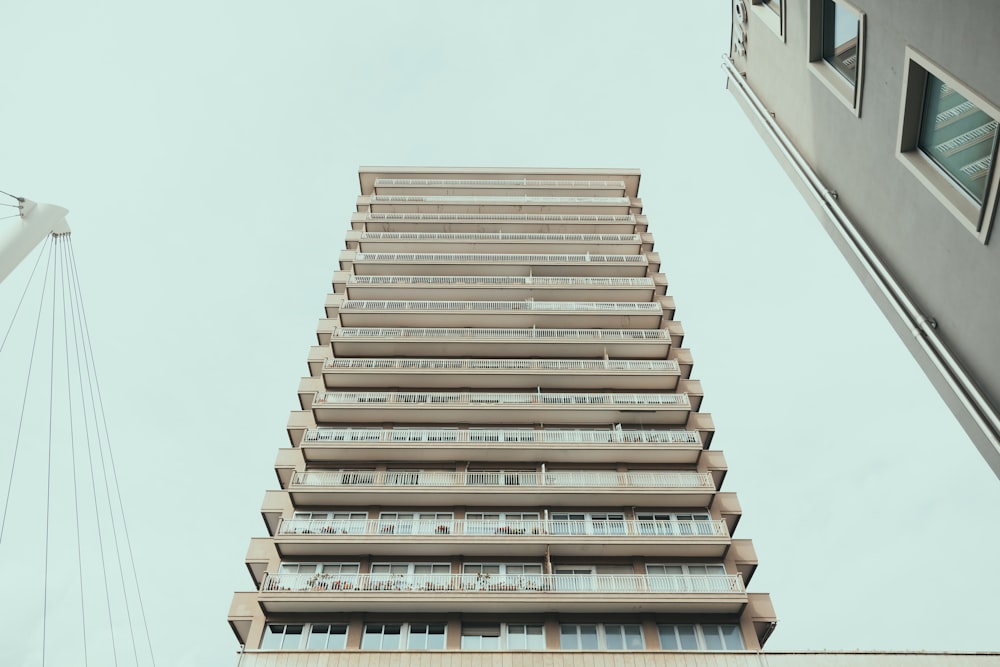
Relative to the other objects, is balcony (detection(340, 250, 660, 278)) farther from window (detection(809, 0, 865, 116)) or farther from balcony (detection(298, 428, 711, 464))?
window (detection(809, 0, 865, 116))

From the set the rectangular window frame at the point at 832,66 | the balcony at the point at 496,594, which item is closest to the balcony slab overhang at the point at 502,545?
the balcony at the point at 496,594

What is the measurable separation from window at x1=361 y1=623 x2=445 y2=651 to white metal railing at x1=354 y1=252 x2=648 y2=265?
2058 cm

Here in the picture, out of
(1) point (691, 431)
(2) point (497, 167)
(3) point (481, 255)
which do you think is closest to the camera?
(1) point (691, 431)

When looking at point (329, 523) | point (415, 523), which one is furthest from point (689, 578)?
point (329, 523)

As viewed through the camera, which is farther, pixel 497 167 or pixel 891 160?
pixel 497 167

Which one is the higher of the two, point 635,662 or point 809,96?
point 809,96

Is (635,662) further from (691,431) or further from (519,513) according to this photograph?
(691,431)

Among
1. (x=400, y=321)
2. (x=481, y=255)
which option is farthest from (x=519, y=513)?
(x=481, y=255)

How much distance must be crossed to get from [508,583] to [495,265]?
19238 millimetres

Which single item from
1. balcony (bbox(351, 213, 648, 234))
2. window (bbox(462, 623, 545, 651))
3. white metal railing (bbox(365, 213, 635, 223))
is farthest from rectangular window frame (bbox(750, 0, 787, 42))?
white metal railing (bbox(365, 213, 635, 223))

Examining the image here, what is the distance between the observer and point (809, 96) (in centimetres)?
1450

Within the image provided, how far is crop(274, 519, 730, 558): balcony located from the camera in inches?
1058

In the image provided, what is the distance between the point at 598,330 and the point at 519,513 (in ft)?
36.5

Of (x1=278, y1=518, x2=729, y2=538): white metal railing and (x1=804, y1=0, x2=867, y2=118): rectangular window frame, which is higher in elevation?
(x1=278, y1=518, x2=729, y2=538): white metal railing
